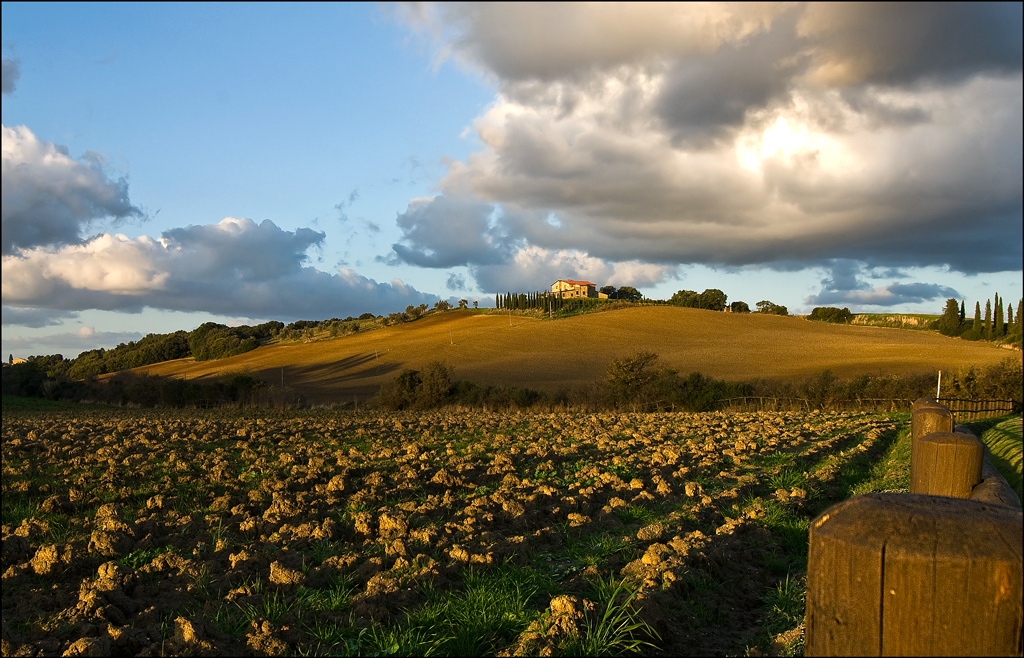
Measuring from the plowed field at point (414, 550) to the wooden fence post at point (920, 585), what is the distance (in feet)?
8.98

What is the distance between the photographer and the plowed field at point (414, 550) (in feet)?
14.3

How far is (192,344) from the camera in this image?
235ft

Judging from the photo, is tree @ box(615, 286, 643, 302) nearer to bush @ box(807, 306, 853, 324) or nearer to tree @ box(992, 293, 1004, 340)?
bush @ box(807, 306, 853, 324)

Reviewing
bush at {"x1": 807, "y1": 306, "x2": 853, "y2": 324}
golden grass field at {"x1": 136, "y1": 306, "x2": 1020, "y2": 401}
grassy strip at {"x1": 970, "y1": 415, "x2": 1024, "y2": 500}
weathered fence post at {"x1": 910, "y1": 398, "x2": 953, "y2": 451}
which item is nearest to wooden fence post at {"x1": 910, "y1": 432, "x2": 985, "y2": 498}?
weathered fence post at {"x1": 910, "y1": 398, "x2": 953, "y2": 451}

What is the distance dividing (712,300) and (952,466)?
323 ft

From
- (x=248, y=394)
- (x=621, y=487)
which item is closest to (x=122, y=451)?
(x=621, y=487)

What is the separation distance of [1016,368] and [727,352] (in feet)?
115

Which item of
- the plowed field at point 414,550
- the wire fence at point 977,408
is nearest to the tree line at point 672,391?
the wire fence at point 977,408

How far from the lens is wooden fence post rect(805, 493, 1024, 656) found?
4.74 feet

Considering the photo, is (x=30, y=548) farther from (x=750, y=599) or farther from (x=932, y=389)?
(x=932, y=389)

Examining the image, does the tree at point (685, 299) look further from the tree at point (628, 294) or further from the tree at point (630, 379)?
the tree at point (630, 379)

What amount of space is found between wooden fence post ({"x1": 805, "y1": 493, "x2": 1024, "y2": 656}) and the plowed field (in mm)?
2736

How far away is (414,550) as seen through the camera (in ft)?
19.6

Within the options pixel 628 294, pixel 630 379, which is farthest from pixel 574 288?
pixel 630 379
